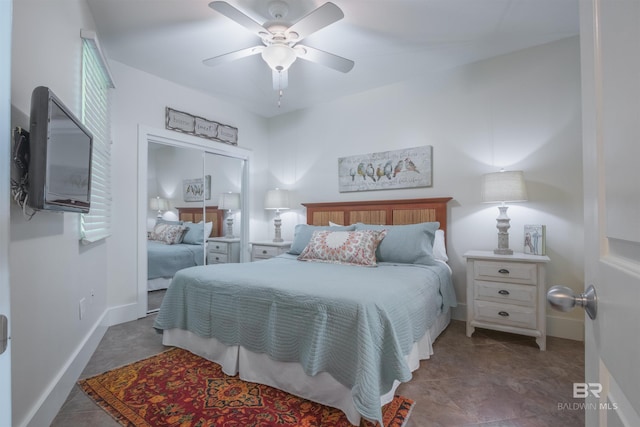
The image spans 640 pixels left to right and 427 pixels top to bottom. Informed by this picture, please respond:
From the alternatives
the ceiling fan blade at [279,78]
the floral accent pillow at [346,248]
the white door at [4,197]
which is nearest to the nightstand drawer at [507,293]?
the floral accent pillow at [346,248]

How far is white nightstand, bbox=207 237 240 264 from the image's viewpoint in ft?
13.1

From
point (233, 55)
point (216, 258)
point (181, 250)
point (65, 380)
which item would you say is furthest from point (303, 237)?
point (65, 380)

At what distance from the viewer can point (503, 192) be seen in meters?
2.67

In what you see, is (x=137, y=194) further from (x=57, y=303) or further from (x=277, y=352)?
(x=277, y=352)

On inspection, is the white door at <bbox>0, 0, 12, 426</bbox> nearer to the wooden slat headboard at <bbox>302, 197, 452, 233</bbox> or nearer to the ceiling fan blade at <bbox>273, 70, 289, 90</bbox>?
the ceiling fan blade at <bbox>273, 70, 289, 90</bbox>

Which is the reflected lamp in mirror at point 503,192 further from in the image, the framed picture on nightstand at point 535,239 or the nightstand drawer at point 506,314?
→ the nightstand drawer at point 506,314

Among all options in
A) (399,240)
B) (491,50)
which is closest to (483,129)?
(491,50)

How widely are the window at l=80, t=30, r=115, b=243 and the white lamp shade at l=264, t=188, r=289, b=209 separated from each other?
193 centimetres

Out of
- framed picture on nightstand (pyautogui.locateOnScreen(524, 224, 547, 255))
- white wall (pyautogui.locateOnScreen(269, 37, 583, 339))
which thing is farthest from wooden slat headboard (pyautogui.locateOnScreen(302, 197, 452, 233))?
framed picture on nightstand (pyautogui.locateOnScreen(524, 224, 547, 255))

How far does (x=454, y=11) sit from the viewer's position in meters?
2.32

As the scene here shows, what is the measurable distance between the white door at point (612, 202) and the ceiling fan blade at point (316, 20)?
1.51 m

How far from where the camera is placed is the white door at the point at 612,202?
0.39 m

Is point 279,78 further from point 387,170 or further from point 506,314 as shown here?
point 506,314

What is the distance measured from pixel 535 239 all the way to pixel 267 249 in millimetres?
2954
